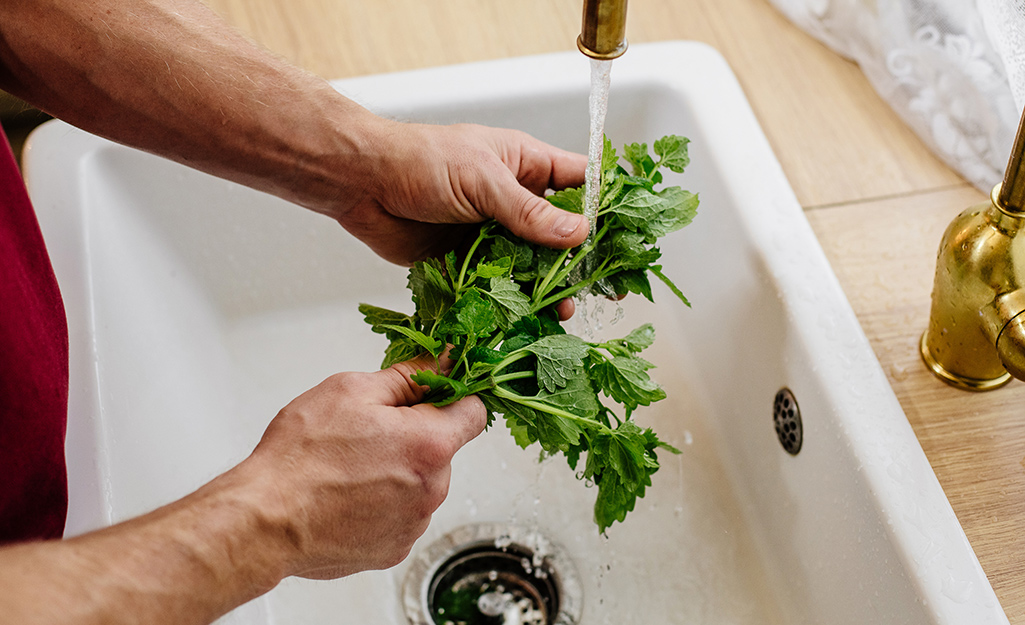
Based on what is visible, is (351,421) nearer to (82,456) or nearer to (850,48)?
(82,456)

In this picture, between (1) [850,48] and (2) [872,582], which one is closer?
(2) [872,582]

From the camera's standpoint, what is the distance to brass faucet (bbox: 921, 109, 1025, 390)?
55cm

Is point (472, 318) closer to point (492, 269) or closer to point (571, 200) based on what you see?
point (492, 269)

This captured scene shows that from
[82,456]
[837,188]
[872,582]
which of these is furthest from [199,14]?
[872,582]

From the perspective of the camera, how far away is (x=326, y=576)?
59cm

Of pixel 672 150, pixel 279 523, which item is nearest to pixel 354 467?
pixel 279 523

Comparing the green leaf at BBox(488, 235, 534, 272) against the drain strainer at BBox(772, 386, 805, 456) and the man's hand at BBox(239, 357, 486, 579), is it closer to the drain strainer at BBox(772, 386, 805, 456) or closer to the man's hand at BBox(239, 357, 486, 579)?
the man's hand at BBox(239, 357, 486, 579)

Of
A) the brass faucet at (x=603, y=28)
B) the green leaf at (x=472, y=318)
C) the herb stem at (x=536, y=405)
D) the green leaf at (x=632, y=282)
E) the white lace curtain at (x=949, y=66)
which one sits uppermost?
the brass faucet at (x=603, y=28)

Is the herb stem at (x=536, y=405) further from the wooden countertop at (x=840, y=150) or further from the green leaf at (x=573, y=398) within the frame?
the wooden countertop at (x=840, y=150)

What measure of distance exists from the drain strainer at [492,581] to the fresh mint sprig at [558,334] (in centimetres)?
18

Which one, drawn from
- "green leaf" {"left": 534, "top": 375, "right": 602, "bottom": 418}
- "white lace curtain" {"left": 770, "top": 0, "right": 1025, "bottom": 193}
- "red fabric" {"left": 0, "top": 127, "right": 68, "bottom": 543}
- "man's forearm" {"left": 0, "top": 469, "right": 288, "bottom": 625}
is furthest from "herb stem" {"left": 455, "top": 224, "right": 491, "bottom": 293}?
"white lace curtain" {"left": 770, "top": 0, "right": 1025, "bottom": 193}

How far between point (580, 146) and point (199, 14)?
42 centimetres

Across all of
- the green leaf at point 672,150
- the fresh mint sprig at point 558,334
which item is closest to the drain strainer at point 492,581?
the fresh mint sprig at point 558,334

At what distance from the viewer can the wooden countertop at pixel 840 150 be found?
2.09 ft
